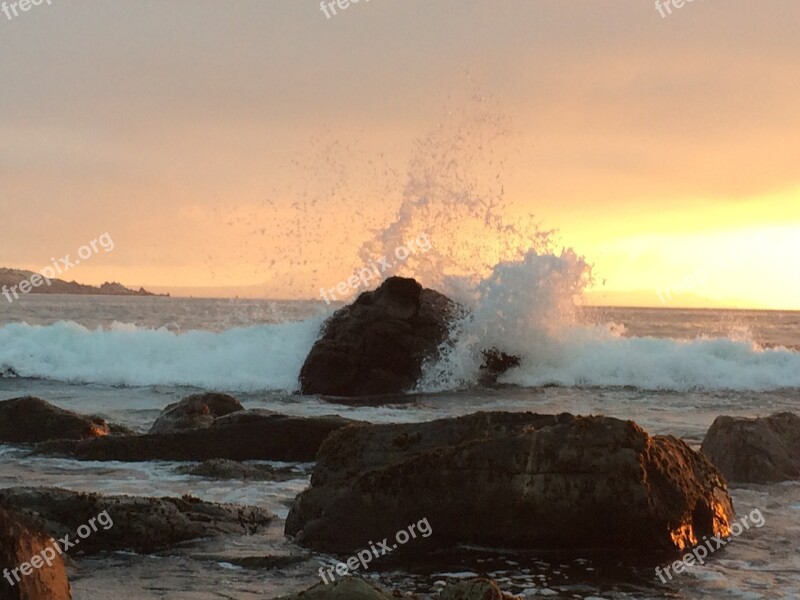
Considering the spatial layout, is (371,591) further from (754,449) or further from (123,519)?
(754,449)

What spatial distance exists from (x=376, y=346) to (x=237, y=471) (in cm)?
1206

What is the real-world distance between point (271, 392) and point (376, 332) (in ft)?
9.47

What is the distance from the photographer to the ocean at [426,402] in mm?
6625

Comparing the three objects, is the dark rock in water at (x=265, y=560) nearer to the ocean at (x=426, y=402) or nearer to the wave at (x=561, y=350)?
the ocean at (x=426, y=402)

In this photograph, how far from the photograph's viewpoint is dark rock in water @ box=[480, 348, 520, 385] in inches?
991

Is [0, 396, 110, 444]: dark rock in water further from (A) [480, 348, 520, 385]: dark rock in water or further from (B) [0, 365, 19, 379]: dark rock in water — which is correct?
(B) [0, 365, 19, 379]: dark rock in water

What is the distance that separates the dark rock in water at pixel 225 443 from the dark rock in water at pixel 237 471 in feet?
2.32

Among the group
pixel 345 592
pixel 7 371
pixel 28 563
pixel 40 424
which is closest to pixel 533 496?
pixel 345 592

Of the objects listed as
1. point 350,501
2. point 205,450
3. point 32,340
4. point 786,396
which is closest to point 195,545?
point 350,501

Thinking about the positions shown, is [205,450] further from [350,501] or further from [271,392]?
[271,392]

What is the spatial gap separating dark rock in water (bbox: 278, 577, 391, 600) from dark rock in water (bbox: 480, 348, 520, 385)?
65.4 feet

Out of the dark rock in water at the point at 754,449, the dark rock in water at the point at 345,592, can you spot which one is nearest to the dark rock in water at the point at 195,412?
the dark rock in water at the point at 754,449

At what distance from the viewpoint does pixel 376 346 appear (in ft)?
74.2

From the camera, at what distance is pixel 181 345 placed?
30734 mm
